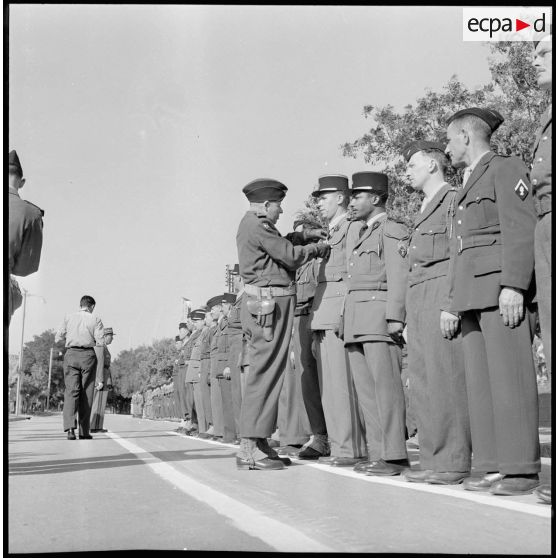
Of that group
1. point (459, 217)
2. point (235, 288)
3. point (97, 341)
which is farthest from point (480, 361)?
point (97, 341)

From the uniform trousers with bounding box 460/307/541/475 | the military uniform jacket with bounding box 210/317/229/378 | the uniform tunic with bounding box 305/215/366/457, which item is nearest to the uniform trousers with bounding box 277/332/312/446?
the uniform tunic with bounding box 305/215/366/457

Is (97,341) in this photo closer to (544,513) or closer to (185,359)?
(185,359)

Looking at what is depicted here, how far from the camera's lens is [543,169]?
4.60m

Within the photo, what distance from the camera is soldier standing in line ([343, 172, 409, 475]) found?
6.48 meters

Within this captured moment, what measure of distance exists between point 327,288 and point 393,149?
9730 mm

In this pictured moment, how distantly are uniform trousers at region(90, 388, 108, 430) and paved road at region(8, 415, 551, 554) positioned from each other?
9604mm

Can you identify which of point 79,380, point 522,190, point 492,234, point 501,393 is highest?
point 522,190

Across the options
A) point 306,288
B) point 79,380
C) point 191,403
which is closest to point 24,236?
point 306,288

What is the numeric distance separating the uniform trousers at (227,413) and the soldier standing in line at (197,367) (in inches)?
81.5

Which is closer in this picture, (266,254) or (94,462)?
(266,254)

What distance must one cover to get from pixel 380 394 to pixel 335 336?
3.81ft

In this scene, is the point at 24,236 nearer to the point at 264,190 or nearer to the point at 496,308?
the point at 264,190

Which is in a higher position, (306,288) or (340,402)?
(306,288)

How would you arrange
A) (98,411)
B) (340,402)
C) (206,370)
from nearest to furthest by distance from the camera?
(340,402)
(206,370)
(98,411)
